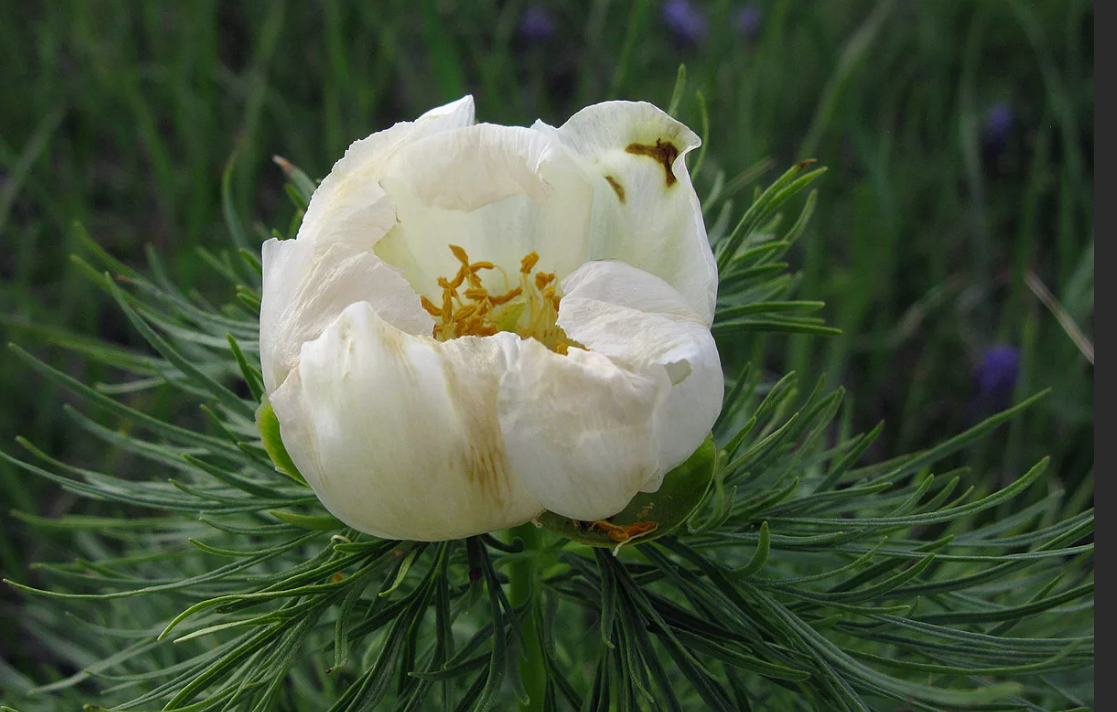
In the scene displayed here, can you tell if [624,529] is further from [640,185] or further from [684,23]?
[684,23]

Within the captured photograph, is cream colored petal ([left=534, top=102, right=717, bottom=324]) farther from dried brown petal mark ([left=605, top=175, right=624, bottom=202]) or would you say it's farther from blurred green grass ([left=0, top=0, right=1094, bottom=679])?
blurred green grass ([left=0, top=0, right=1094, bottom=679])

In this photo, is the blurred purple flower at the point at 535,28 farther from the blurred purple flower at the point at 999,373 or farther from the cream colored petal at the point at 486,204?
the cream colored petal at the point at 486,204

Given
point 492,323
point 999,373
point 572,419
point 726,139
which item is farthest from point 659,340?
point 726,139

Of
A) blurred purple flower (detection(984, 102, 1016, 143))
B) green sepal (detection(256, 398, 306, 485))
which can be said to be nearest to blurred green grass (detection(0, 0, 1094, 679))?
blurred purple flower (detection(984, 102, 1016, 143))

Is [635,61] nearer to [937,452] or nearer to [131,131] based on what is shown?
[131,131]

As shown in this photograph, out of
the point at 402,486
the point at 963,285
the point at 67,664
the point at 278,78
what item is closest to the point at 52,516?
the point at 67,664
